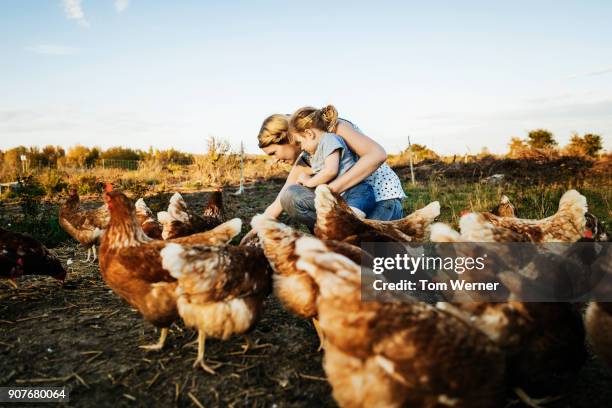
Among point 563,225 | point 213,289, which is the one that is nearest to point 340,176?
point 213,289

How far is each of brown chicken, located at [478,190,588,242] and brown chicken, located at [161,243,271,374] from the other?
2414mm

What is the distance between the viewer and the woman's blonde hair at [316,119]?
3.80 metres

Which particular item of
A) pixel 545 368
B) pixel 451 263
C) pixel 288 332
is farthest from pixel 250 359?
pixel 545 368

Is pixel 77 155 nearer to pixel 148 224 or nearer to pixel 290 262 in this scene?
pixel 148 224

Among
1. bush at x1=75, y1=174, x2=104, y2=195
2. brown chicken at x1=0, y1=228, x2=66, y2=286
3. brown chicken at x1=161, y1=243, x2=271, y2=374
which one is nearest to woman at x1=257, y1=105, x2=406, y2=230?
brown chicken at x1=161, y1=243, x2=271, y2=374

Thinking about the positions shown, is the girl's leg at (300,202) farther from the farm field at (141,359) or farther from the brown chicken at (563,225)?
the brown chicken at (563,225)

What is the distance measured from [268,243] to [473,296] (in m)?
1.33

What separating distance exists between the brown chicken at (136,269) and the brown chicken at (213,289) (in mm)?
153

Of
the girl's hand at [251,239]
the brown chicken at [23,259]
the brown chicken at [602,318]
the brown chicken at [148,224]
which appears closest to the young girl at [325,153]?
the girl's hand at [251,239]

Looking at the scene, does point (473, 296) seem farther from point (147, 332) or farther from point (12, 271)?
point (12, 271)

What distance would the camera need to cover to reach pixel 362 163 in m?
3.61

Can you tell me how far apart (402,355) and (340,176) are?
2264mm

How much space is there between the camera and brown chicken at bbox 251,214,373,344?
230 cm

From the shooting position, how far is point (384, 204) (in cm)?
388
